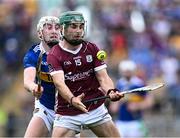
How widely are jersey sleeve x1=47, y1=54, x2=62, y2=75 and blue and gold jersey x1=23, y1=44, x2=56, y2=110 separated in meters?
0.56

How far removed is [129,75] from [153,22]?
432 cm

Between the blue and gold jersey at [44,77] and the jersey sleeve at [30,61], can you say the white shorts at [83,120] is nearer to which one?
the blue and gold jersey at [44,77]

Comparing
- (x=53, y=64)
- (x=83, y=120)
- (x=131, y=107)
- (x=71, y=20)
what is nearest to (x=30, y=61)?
(x=53, y=64)

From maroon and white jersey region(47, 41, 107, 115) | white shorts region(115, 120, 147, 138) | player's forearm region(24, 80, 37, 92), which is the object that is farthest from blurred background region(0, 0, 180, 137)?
player's forearm region(24, 80, 37, 92)

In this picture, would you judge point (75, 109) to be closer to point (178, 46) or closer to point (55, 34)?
point (55, 34)

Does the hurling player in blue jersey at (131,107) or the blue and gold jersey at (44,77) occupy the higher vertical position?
the blue and gold jersey at (44,77)

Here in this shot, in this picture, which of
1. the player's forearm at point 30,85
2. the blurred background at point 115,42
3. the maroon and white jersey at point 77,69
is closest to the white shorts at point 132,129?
the blurred background at point 115,42

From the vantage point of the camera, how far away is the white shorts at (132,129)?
15.3 metres

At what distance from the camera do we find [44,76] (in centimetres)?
1037

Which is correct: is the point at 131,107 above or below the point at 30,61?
below

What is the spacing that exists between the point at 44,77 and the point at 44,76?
1 cm

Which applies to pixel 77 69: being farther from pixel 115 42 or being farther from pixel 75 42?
pixel 115 42

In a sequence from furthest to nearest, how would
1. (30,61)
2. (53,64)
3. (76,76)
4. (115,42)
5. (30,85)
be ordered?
(115,42), (30,61), (30,85), (76,76), (53,64)

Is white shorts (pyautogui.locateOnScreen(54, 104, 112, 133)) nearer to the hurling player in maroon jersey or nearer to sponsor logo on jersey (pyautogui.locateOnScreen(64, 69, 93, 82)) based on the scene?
the hurling player in maroon jersey
